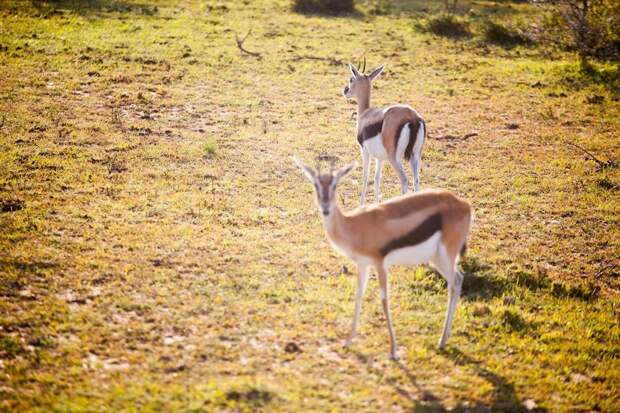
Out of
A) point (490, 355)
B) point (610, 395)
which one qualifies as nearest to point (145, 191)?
point (490, 355)

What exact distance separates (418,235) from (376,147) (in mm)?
3005

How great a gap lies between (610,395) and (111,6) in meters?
17.8

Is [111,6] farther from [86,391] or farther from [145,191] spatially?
[86,391]

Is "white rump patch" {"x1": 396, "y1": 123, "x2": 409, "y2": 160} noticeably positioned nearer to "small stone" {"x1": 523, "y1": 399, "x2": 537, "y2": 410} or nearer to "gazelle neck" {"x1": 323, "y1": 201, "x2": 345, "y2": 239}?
"gazelle neck" {"x1": 323, "y1": 201, "x2": 345, "y2": 239}

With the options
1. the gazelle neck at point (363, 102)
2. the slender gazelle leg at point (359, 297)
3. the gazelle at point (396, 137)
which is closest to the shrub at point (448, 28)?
the gazelle neck at point (363, 102)

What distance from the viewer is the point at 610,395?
18.4 feet

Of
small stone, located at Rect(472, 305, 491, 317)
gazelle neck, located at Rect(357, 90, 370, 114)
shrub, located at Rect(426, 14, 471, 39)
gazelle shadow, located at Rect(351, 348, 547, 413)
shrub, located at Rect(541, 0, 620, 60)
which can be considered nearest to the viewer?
gazelle shadow, located at Rect(351, 348, 547, 413)

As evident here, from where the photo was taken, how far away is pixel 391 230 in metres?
5.75

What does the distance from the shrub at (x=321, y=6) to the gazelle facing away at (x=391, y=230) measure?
1605cm

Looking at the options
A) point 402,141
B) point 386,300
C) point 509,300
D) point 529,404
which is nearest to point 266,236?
point 402,141

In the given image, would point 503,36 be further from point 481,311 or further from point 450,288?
point 450,288

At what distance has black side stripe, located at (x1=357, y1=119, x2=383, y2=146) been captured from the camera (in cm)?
851

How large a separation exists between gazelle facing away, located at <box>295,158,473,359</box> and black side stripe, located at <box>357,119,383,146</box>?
2639 mm

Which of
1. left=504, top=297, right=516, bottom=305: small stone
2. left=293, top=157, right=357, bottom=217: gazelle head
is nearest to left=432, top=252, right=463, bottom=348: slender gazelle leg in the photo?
left=504, top=297, right=516, bottom=305: small stone
